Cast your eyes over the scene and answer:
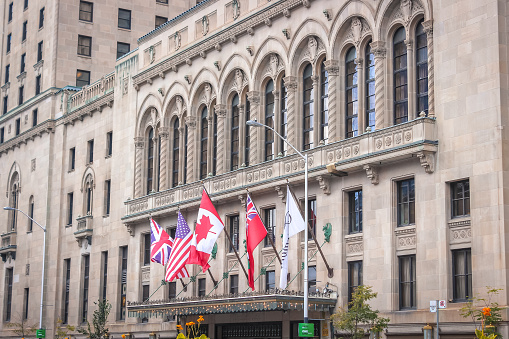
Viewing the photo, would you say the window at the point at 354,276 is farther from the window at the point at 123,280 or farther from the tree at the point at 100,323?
the window at the point at 123,280

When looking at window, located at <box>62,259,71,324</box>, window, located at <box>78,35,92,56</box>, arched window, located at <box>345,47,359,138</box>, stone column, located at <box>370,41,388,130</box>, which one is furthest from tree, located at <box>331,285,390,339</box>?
window, located at <box>78,35,92,56</box>

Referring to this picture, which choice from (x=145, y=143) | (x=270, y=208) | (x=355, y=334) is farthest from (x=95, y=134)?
(x=355, y=334)

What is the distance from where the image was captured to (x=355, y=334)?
37.8 metres

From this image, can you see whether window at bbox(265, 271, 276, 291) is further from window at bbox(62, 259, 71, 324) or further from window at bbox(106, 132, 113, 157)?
window at bbox(62, 259, 71, 324)

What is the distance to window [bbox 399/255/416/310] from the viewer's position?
38213 mm

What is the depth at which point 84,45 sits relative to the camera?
7750cm

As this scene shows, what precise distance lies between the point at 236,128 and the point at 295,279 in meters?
11.1

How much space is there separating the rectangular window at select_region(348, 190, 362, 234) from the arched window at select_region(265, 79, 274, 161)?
23.8 ft

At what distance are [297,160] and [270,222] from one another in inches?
168

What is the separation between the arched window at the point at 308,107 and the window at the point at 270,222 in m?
3.74

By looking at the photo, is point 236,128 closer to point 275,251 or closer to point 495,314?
point 275,251

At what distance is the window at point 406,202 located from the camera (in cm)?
3869

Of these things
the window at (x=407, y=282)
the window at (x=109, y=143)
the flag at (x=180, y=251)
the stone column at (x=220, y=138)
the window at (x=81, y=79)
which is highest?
the window at (x=81, y=79)

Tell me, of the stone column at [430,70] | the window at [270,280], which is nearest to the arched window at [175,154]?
the window at [270,280]
